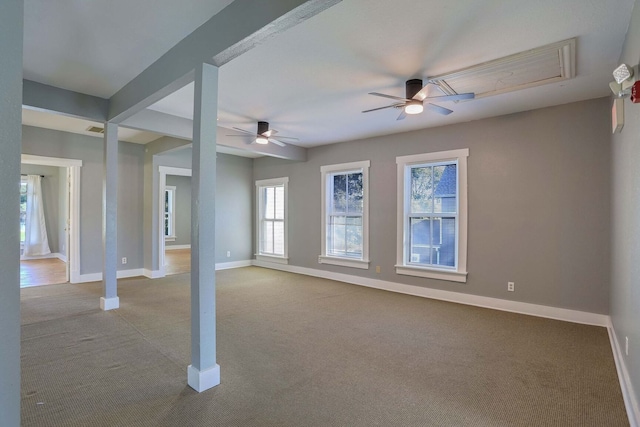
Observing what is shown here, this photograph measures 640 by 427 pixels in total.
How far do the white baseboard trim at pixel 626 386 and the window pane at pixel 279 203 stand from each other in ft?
18.6

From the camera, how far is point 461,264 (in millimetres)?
4637

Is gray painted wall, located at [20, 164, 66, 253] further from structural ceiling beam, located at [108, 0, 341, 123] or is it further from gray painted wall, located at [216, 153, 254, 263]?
structural ceiling beam, located at [108, 0, 341, 123]

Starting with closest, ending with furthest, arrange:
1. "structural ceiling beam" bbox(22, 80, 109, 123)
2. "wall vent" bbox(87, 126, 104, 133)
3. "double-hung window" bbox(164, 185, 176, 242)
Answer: "structural ceiling beam" bbox(22, 80, 109, 123), "wall vent" bbox(87, 126, 104, 133), "double-hung window" bbox(164, 185, 176, 242)

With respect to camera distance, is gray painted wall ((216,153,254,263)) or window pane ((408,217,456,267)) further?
gray painted wall ((216,153,254,263))

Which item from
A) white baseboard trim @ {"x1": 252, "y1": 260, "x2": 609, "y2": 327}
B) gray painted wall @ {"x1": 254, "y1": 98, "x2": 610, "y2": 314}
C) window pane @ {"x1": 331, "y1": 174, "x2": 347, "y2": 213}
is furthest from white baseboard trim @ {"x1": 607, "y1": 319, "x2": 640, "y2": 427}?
window pane @ {"x1": 331, "y1": 174, "x2": 347, "y2": 213}

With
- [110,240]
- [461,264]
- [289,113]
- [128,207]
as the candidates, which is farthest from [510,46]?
[128,207]

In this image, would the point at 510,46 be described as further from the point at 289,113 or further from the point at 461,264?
the point at 461,264

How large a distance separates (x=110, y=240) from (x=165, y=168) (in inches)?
109

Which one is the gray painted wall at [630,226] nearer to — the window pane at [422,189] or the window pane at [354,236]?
the window pane at [422,189]

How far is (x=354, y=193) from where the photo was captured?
238 inches

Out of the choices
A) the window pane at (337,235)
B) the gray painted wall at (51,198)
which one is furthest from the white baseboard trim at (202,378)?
the gray painted wall at (51,198)

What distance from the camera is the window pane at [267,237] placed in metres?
7.51

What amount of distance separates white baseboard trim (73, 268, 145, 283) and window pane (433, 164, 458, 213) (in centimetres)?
568

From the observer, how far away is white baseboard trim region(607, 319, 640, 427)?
190 cm
